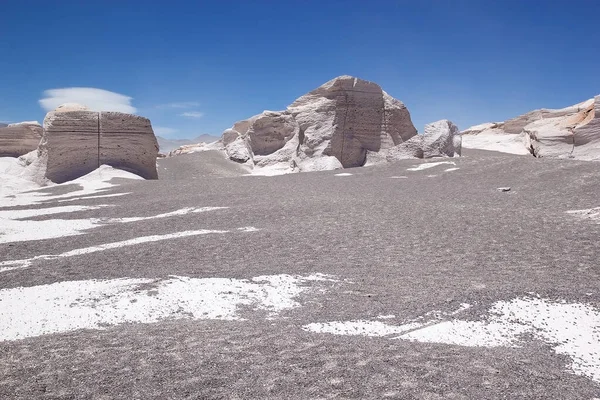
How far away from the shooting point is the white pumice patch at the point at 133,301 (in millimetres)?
4539

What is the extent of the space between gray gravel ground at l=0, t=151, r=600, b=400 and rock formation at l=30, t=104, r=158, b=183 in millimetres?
10084

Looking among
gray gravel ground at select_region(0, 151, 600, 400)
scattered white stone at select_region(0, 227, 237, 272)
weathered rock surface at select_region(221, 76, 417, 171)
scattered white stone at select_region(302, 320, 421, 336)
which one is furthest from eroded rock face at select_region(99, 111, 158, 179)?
scattered white stone at select_region(302, 320, 421, 336)

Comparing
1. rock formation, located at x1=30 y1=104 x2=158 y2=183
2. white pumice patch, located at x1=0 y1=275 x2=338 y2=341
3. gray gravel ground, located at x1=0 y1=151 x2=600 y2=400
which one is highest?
rock formation, located at x1=30 y1=104 x2=158 y2=183

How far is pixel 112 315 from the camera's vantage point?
4.74 metres

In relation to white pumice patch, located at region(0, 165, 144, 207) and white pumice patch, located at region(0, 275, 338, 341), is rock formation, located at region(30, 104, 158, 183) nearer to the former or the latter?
white pumice patch, located at region(0, 165, 144, 207)

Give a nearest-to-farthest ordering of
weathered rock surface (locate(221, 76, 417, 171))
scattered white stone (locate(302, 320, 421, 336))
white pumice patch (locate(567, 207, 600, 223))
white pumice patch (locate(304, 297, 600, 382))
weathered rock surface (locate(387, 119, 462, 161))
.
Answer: white pumice patch (locate(304, 297, 600, 382)) → scattered white stone (locate(302, 320, 421, 336)) → white pumice patch (locate(567, 207, 600, 223)) → weathered rock surface (locate(387, 119, 462, 161)) → weathered rock surface (locate(221, 76, 417, 171))

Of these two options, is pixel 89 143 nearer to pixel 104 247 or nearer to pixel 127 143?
pixel 127 143

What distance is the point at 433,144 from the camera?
2430cm

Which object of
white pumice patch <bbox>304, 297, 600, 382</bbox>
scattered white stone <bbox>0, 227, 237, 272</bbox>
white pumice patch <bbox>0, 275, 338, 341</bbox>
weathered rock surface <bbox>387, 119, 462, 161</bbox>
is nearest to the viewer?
white pumice patch <bbox>304, 297, 600, 382</bbox>

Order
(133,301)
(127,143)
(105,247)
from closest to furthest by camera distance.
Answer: (133,301) → (105,247) → (127,143)

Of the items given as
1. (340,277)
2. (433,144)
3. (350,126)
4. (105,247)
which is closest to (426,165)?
(433,144)

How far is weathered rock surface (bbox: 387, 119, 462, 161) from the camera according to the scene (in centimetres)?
2431

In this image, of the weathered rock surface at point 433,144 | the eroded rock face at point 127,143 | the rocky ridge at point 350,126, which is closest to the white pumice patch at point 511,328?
the weathered rock surface at point 433,144

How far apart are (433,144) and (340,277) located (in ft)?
65.0
